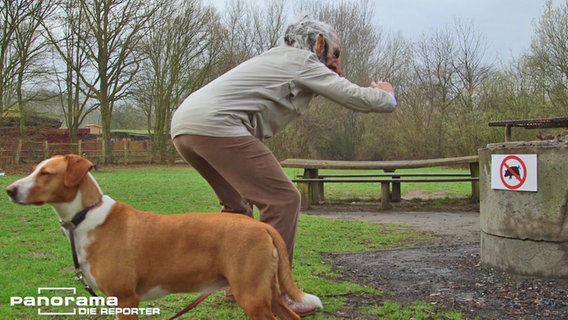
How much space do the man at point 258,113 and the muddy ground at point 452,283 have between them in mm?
1076

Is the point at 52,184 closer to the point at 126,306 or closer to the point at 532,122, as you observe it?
the point at 126,306

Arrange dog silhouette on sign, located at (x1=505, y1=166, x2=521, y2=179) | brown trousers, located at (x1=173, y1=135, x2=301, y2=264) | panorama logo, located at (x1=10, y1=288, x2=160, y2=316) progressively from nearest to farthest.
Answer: brown trousers, located at (x1=173, y1=135, x2=301, y2=264) < panorama logo, located at (x1=10, y1=288, x2=160, y2=316) < dog silhouette on sign, located at (x1=505, y1=166, x2=521, y2=179)

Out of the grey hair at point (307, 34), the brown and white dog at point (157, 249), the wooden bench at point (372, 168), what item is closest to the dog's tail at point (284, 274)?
the brown and white dog at point (157, 249)

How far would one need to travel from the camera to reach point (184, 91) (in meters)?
34.4

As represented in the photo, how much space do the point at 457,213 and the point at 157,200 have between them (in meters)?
6.75

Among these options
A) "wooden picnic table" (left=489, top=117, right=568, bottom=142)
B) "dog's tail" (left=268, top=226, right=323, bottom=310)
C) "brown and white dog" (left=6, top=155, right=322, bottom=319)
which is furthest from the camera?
"wooden picnic table" (left=489, top=117, right=568, bottom=142)

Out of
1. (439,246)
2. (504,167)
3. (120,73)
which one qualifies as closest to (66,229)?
(504,167)

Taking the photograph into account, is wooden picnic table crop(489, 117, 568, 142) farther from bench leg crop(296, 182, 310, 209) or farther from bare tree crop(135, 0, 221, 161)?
bare tree crop(135, 0, 221, 161)

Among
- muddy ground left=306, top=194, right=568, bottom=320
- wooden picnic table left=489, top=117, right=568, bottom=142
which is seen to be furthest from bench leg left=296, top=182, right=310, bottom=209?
wooden picnic table left=489, top=117, right=568, bottom=142

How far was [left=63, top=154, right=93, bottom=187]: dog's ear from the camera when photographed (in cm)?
282

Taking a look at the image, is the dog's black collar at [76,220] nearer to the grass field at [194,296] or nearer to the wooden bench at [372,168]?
the grass field at [194,296]

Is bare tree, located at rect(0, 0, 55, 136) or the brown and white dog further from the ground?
bare tree, located at rect(0, 0, 55, 136)

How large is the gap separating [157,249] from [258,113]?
3.74ft

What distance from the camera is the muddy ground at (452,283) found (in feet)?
12.8
